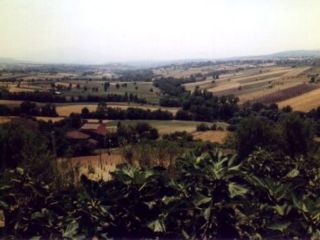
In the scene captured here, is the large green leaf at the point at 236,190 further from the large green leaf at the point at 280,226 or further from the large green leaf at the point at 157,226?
the large green leaf at the point at 157,226

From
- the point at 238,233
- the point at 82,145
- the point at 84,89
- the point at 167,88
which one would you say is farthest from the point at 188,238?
the point at 167,88

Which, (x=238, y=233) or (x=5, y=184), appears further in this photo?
(x=5, y=184)

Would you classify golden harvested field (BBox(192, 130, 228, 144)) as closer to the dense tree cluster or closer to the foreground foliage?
the dense tree cluster

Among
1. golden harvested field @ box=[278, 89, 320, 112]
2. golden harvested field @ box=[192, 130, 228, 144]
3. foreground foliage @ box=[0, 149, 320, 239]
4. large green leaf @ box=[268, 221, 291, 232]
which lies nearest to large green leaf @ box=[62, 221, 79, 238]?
foreground foliage @ box=[0, 149, 320, 239]

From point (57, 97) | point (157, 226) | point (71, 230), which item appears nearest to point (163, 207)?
point (157, 226)

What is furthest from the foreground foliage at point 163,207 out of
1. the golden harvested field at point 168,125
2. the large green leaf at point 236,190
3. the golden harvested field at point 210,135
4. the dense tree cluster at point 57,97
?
the dense tree cluster at point 57,97

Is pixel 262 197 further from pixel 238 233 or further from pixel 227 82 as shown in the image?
pixel 227 82
